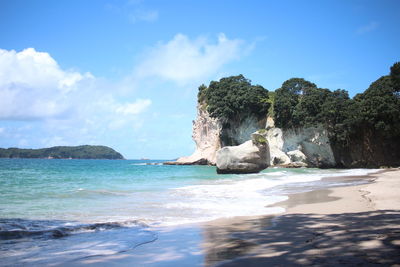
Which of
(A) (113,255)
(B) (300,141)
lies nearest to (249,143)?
(B) (300,141)

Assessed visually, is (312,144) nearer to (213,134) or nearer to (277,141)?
(277,141)

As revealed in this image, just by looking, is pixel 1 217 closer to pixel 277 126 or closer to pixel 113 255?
pixel 113 255

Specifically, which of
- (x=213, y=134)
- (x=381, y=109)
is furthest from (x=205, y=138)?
(x=381, y=109)

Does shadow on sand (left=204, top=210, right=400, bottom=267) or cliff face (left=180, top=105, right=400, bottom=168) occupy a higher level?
cliff face (left=180, top=105, right=400, bottom=168)

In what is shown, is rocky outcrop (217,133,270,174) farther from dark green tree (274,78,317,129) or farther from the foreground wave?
the foreground wave

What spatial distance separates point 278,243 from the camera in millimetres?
5031

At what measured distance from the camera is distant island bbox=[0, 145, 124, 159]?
15612cm

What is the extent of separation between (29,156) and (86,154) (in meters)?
28.6

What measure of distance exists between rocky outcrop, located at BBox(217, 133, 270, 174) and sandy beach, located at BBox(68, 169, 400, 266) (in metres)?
22.8

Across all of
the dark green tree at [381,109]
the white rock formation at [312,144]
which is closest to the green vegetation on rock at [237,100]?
the white rock formation at [312,144]

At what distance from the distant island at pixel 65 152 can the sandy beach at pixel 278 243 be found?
569 ft

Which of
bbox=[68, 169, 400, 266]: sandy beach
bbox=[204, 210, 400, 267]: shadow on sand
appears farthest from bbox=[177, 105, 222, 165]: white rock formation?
bbox=[204, 210, 400, 267]: shadow on sand

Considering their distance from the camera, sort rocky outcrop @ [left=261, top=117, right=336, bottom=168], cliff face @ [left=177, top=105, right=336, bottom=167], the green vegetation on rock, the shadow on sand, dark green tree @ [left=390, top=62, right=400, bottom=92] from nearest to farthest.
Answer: the shadow on sand, dark green tree @ [left=390, top=62, right=400, bottom=92], rocky outcrop @ [left=261, top=117, right=336, bottom=168], cliff face @ [left=177, top=105, right=336, bottom=167], the green vegetation on rock

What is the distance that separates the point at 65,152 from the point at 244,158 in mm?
161381
